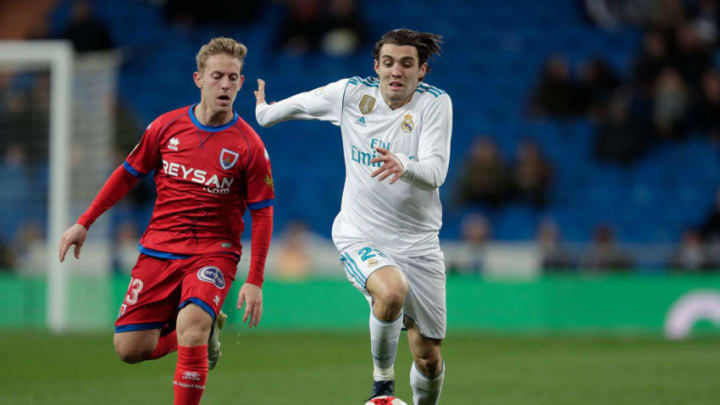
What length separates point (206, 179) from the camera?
20.5 ft

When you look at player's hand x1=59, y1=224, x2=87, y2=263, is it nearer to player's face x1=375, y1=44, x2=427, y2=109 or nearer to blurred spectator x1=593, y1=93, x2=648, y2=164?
player's face x1=375, y1=44, x2=427, y2=109

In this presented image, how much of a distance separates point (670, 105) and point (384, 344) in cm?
1212

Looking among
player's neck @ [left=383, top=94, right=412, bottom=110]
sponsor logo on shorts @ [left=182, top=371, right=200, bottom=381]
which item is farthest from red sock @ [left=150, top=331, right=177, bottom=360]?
player's neck @ [left=383, top=94, right=412, bottom=110]

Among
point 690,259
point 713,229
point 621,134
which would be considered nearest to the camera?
point 690,259

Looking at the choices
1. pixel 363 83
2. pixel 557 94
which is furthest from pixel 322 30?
pixel 363 83

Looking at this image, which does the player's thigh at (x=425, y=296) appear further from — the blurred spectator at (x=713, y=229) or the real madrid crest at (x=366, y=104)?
the blurred spectator at (x=713, y=229)

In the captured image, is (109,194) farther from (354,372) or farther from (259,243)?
(354,372)

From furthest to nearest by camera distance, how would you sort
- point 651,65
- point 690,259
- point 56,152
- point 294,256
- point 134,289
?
point 651,65
point 294,256
point 690,259
point 56,152
point 134,289

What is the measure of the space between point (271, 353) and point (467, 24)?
9.91m

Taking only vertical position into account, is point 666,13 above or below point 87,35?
above

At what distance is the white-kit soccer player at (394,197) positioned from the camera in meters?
6.29

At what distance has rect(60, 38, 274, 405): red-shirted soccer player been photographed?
20.3ft

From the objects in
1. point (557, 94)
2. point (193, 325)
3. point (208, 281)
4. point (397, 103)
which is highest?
point (557, 94)

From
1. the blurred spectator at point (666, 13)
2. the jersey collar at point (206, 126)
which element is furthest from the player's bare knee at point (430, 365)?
the blurred spectator at point (666, 13)
